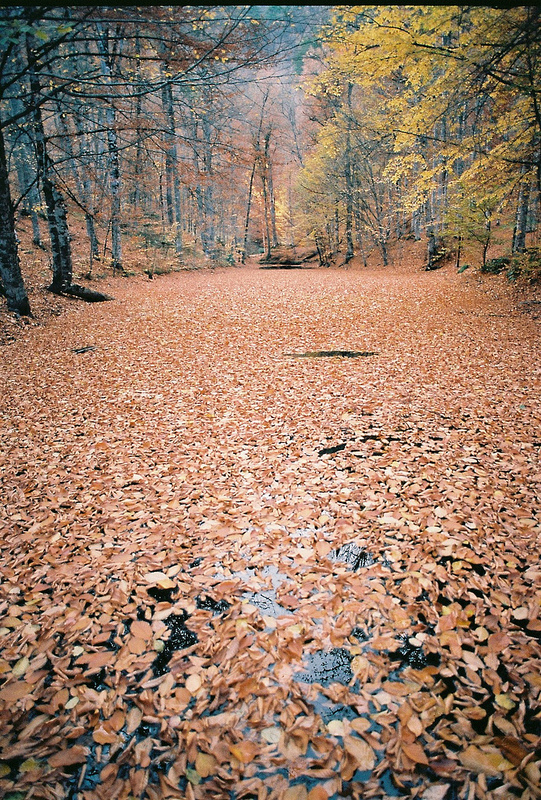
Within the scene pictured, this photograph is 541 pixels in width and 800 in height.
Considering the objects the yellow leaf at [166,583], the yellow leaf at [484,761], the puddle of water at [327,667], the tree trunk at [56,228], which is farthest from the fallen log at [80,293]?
the yellow leaf at [484,761]

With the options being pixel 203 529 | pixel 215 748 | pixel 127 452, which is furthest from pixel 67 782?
pixel 127 452

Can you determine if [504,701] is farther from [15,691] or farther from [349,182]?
[349,182]

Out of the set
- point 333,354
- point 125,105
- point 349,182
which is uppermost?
point 349,182

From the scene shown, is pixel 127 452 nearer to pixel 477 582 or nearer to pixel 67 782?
pixel 67 782

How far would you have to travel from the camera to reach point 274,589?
8.57 feet

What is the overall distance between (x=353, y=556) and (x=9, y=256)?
981 centimetres

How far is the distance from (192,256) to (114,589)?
2357 cm

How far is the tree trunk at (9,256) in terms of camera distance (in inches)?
332

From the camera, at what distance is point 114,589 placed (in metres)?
2.65

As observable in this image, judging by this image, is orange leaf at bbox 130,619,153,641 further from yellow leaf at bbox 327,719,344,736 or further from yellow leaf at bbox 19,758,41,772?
yellow leaf at bbox 327,719,344,736

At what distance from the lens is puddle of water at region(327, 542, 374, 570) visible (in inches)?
109

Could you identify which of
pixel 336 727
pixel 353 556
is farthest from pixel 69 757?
pixel 353 556

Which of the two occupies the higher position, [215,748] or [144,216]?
[144,216]

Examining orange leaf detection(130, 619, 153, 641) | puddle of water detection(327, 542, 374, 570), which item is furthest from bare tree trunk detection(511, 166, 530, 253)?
orange leaf detection(130, 619, 153, 641)
